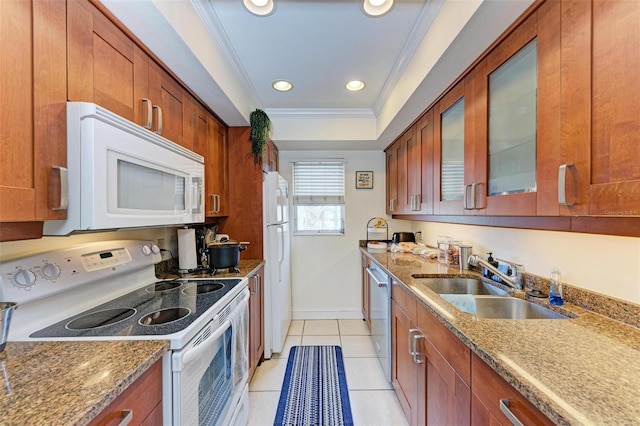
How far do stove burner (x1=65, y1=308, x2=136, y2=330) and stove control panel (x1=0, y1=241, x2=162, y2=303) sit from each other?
0.50ft

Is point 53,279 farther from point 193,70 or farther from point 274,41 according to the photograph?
point 274,41

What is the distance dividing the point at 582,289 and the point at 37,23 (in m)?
2.35

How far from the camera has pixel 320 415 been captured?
74.5 inches

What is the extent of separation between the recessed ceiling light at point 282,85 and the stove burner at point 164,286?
1.82m

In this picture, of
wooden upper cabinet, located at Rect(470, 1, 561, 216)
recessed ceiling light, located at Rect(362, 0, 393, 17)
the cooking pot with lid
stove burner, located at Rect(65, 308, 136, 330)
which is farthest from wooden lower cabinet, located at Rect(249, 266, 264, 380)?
recessed ceiling light, located at Rect(362, 0, 393, 17)

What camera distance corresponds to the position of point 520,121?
1.24m

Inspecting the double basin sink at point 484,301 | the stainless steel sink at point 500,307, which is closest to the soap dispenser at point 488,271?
the double basin sink at point 484,301

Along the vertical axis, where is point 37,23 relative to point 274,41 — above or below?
below

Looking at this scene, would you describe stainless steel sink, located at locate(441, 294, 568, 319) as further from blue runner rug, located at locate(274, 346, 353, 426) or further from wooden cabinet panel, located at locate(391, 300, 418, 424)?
blue runner rug, located at locate(274, 346, 353, 426)

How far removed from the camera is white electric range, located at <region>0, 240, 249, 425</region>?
103 centimetres

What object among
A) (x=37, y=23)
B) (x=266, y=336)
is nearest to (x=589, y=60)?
(x=37, y=23)

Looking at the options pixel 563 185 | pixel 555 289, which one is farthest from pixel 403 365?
pixel 563 185

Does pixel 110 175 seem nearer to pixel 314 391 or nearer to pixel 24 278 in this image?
pixel 24 278

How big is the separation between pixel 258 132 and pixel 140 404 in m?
2.24
